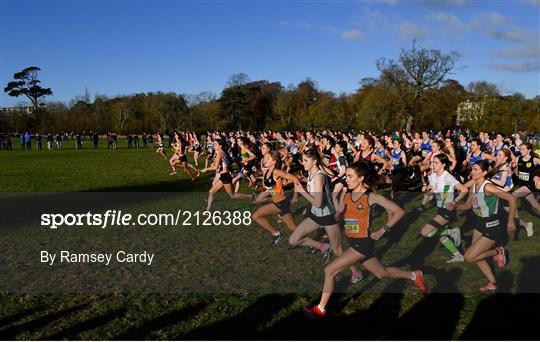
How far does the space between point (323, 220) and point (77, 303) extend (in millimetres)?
3037

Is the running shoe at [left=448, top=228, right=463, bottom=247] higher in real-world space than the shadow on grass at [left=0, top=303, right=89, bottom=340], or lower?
higher

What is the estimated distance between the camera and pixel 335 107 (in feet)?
203

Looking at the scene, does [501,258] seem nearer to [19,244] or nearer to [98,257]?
[98,257]

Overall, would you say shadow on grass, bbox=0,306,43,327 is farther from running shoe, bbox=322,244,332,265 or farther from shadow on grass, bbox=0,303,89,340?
running shoe, bbox=322,244,332,265

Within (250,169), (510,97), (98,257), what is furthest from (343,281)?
(510,97)

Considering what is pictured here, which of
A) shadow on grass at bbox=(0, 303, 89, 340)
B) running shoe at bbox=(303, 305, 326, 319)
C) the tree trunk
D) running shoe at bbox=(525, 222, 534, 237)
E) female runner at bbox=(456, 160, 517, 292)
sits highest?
the tree trunk

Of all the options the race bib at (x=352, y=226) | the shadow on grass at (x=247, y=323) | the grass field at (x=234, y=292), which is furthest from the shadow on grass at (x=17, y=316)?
the race bib at (x=352, y=226)

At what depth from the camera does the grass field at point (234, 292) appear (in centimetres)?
442

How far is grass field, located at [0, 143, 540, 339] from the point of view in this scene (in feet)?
14.5

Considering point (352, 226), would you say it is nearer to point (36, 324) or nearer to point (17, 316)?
point (36, 324)

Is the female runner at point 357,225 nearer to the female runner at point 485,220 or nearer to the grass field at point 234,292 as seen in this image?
the grass field at point 234,292

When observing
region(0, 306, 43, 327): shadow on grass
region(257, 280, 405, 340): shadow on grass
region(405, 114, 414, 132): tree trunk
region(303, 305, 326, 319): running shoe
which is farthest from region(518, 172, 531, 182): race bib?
region(405, 114, 414, 132): tree trunk

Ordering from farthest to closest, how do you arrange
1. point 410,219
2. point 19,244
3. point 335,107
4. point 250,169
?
point 335,107
point 250,169
point 410,219
point 19,244

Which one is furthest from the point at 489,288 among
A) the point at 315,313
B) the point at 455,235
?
the point at 315,313
